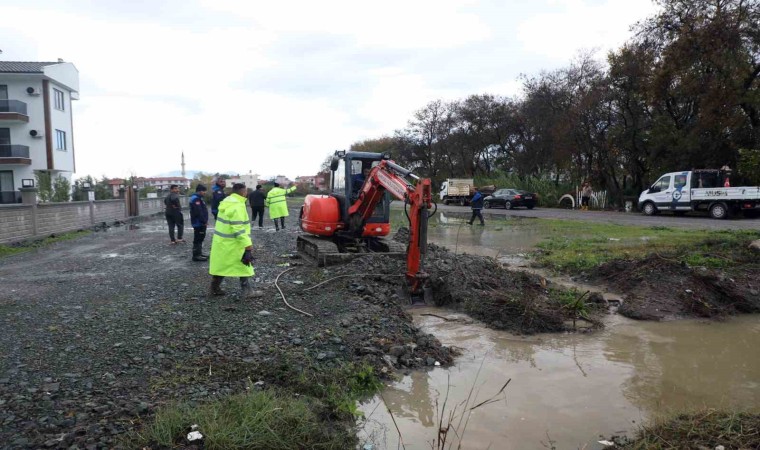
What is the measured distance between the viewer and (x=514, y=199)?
1268 inches

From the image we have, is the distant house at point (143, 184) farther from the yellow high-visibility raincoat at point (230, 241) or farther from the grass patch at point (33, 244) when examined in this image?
the yellow high-visibility raincoat at point (230, 241)

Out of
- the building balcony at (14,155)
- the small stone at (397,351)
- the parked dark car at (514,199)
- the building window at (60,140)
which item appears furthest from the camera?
the building window at (60,140)

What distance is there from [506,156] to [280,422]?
44.7m

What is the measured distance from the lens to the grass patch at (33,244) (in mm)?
13102

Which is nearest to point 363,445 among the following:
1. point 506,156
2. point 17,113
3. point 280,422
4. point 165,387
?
point 280,422

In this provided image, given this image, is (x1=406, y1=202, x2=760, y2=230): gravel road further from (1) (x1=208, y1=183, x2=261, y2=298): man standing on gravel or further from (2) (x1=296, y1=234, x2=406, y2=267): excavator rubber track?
(1) (x1=208, y1=183, x2=261, y2=298): man standing on gravel

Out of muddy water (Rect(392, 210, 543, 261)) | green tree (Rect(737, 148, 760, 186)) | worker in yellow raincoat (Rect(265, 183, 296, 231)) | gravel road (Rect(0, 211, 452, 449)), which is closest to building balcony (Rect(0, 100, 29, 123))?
worker in yellow raincoat (Rect(265, 183, 296, 231))

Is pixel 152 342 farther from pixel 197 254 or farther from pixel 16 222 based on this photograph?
pixel 16 222

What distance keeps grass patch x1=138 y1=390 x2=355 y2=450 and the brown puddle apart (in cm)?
44

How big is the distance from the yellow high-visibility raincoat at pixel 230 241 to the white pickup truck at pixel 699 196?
20.2 m

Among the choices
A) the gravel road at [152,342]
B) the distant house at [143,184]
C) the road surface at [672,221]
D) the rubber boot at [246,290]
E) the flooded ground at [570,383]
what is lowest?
the flooded ground at [570,383]

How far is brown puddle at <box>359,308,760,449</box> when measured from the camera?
13.1ft

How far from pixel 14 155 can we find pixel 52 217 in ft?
81.7

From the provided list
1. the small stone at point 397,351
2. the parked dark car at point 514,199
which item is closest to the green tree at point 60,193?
the parked dark car at point 514,199
